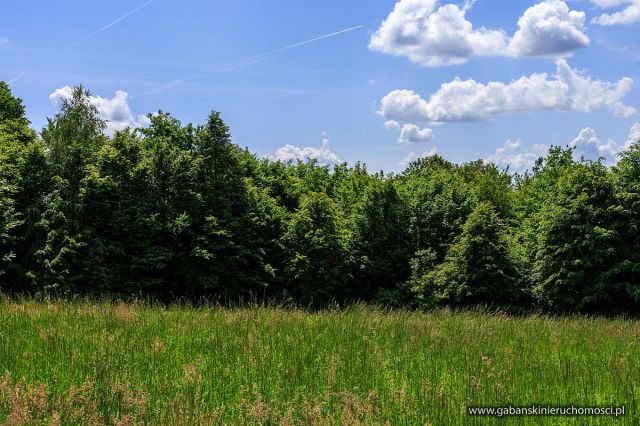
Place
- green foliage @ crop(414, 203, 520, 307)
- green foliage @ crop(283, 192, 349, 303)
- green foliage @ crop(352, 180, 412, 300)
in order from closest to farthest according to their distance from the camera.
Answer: green foliage @ crop(414, 203, 520, 307)
green foliage @ crop(283, 192, 349, 303)
green foliage @ crop(352, 180, 412, 300)

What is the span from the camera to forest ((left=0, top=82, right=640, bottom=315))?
22.9m

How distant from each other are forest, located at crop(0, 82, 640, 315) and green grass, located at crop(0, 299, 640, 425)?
13111 millimetres

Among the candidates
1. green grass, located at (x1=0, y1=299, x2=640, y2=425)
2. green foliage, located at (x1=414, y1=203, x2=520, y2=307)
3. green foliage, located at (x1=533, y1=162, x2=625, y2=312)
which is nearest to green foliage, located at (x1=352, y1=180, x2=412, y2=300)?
green foliage, located at (x1=414, y1=203, x2=520, y2=307)

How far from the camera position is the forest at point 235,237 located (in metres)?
22.9

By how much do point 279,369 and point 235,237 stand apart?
21.4 meters

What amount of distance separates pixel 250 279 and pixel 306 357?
67.1ft

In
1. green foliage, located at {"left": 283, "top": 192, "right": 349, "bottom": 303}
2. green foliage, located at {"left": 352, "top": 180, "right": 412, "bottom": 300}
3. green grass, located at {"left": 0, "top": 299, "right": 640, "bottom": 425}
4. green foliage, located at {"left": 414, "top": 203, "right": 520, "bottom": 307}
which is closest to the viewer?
green grass, located at {"left": 0, "top": 299, "right": 640, "bottom": 425}

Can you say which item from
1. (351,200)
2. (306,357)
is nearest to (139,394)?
(306,357)

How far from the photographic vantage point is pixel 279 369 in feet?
19.8

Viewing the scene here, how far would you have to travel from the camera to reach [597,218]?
24.4 meters

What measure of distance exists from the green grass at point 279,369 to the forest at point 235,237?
13111 millimetres

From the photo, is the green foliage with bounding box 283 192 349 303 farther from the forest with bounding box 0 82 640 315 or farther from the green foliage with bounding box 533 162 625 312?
the green foliage with bounding box 533 162 625 312

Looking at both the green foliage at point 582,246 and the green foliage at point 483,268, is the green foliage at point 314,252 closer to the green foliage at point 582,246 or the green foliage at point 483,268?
the green foliage at point 483,268

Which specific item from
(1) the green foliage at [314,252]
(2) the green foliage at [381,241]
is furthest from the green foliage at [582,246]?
(1) the green foliage at [314,252]
